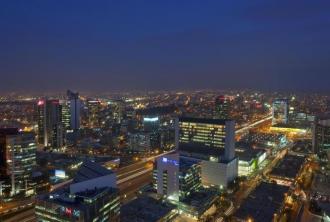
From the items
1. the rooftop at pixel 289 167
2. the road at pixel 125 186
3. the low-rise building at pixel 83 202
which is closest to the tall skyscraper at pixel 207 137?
the road at pixel 125 186

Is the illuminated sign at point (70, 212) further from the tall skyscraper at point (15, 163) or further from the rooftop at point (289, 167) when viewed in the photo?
the rooftop at point (289, 167)

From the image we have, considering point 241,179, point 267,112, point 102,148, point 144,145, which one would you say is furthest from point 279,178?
point 267,112

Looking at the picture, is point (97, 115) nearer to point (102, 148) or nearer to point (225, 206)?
point (102, 148)

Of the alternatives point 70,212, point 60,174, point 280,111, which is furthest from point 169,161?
point 280,111

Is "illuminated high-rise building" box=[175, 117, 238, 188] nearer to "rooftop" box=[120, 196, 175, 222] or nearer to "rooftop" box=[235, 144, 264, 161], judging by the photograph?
"rooftop" box=[235, 144, 264, 161]

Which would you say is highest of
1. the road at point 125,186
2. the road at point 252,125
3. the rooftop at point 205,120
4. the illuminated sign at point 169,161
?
the rooftop at point 205,120

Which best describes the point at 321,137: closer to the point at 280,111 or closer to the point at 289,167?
the point at 289,167
